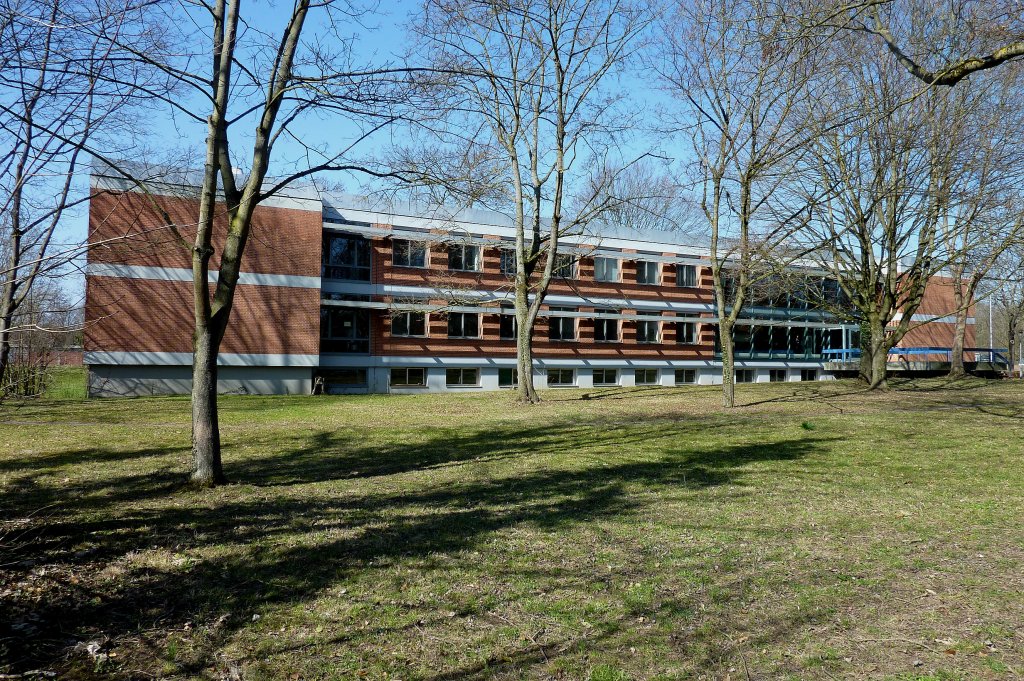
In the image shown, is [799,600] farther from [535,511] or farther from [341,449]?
[341,449]

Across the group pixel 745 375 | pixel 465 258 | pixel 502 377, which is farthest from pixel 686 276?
pixel 465 258

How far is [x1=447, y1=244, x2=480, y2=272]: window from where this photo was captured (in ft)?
117

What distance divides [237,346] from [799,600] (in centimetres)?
2735

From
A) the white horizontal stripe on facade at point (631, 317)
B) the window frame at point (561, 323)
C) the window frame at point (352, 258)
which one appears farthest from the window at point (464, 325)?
the window frame at point (352, 258)

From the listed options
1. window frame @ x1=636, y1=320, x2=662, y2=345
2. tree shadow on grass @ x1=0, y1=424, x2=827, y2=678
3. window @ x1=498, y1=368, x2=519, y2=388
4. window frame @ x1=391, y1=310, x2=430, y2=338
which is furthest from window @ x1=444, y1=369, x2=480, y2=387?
tree shadow on grass @ x1=0, y1=424, x2=827, y2=678

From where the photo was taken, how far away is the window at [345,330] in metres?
32.4

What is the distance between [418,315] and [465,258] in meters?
4.04

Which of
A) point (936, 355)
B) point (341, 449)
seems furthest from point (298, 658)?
point (936, 355)

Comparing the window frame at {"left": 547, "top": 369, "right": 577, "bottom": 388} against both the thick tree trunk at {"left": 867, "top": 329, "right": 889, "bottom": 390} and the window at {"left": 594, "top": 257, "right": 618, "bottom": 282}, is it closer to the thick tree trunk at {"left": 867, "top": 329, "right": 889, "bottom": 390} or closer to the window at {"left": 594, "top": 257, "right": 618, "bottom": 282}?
the window at {"left": 594, "top": 257, "right": 618, "bottom": 282}

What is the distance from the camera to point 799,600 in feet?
16.4

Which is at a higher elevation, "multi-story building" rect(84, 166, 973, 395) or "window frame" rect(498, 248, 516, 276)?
"window frame" rect(498, 248, 516, 276)

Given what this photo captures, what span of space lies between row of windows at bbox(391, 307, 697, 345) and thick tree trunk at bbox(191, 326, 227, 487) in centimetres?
2293

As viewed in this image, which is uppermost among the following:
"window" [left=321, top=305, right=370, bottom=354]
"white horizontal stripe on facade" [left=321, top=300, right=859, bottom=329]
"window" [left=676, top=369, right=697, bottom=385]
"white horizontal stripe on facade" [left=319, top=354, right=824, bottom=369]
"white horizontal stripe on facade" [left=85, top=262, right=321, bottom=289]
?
"white horizontal stripe on facade" [left=85, top=262, right=321, bottom=289]

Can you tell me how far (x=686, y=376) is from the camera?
43.1 metres
